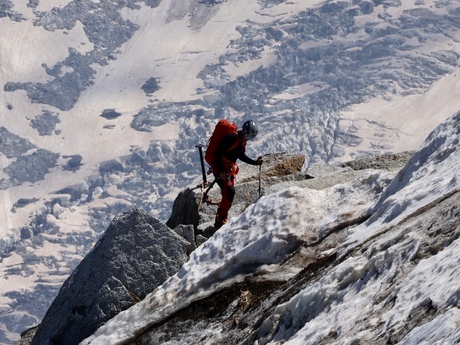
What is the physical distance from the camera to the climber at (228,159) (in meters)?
20.1

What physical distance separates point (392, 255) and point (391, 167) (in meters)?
10.6

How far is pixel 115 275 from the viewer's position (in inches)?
585

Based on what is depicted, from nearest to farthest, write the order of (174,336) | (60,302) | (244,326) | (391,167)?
(244,326), (174,336), (60,302), (391,167)

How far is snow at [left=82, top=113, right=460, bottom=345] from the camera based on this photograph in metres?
8.34

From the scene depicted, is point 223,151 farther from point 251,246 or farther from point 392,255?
point 392,255

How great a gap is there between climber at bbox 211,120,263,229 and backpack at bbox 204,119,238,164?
2.4 inches

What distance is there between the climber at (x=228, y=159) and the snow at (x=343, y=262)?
18.8 ft

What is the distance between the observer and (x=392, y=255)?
958cm

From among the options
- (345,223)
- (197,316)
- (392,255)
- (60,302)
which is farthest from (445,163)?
(60,302)

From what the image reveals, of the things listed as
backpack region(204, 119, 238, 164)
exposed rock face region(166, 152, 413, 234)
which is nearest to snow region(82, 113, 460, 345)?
exposed rock face region(166, 152, 413, 234)

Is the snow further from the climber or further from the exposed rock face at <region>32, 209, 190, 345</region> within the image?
the climber

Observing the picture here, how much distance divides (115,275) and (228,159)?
6.53 m

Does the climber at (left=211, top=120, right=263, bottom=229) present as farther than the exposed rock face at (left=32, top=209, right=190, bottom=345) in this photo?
Yes

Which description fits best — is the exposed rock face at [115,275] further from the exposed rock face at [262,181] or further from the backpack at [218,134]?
the backpack at [218,134]
